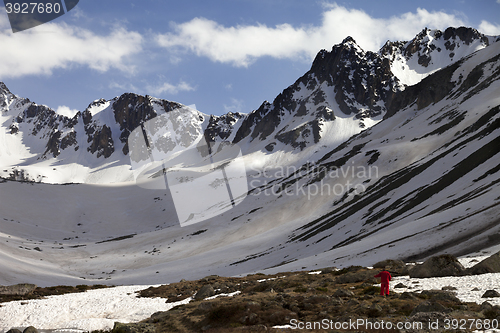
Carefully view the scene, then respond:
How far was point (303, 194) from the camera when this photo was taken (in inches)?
4183

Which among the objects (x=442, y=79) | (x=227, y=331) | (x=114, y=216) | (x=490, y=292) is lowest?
(x=490, y=292)

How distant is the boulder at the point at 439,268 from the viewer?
23.2 m

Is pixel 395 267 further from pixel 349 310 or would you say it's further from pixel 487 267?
pixel 349 310

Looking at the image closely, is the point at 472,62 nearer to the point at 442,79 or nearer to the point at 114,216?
the point at 442,79

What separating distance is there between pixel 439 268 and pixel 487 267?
2.78 m

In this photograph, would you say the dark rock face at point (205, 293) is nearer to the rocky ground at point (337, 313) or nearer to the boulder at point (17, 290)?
the rocky ground at point (337, 313)

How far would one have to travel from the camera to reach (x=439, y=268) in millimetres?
23625

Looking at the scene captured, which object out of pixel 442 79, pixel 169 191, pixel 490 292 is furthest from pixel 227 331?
pixel 169 191

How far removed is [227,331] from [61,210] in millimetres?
142672

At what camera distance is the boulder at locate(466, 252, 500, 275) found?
2194cm

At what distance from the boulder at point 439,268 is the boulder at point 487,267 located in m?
0.64

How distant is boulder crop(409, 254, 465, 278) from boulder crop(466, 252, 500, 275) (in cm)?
64

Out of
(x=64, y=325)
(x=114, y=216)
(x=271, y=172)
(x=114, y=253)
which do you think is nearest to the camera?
(x=64, y=325)

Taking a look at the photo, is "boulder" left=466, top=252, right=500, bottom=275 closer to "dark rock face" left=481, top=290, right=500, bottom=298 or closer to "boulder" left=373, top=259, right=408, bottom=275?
"boulder" left=373, top=259, right=408, bottom=275
